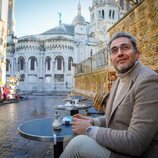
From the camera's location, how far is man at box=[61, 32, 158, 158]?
61.7 inches

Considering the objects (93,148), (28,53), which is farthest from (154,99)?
(28,53)

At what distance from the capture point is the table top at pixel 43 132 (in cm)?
234

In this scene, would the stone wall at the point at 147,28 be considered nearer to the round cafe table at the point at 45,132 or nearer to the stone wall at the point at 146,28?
the stone wall at the point at 146,28

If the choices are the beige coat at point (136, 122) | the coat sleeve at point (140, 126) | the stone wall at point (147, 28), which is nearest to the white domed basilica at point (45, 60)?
the stone wall at point (147, 28)

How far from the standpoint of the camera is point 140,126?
1.56 m

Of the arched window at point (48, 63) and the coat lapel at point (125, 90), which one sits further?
the arched window at point (48, 63)

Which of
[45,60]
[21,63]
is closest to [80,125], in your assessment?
[45,60]

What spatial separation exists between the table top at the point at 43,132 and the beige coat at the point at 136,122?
2.44 feet

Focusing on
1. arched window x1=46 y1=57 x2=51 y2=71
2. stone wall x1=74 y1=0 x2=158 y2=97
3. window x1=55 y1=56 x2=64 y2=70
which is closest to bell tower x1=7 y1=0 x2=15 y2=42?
arched window x1=46 y1=57 x2=51 y2=71

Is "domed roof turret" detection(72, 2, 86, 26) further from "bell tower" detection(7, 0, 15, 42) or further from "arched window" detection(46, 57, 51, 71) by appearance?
"bell tower" detection(7, 0, 15, 42)

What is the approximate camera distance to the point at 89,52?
198 ft

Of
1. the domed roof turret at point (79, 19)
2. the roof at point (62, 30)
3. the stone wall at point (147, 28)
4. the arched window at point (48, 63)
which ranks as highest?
the domed roof turret at point (79, 19)

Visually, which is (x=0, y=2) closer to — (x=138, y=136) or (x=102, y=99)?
(x=102, y=99)

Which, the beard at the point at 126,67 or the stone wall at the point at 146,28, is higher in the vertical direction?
the stone wall at the point at 146,28
